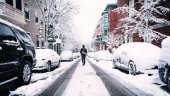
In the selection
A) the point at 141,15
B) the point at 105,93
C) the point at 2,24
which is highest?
the point at 141,15

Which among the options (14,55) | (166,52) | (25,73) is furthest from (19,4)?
(166,52)

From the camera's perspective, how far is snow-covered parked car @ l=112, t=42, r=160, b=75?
32.1ft

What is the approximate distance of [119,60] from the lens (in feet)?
42.9

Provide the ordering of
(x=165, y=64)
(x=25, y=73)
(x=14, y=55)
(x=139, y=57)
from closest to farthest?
1. (x=14, y=55)
2. (x=165, y=64)
3. (x=25, y=73)
4. (x=139, y=57)

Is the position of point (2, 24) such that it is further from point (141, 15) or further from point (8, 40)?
point (141, 15)

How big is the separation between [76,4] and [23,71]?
21.5 meters

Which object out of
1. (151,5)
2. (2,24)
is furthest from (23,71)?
(151,5)

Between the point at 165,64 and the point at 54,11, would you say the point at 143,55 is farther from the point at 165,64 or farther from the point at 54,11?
the point at 54,11

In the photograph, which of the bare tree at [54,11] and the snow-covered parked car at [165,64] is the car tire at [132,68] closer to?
the snow-covered parked car at [165,64]

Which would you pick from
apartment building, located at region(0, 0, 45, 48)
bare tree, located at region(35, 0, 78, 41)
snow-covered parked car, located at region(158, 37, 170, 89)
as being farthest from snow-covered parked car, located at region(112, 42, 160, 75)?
bare tree, located at region(35, 0, 78, 41)

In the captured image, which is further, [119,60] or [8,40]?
[119,60]

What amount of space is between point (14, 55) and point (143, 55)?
578cm

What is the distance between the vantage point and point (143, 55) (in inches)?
408

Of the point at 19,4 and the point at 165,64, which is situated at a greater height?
the point at 19,4
